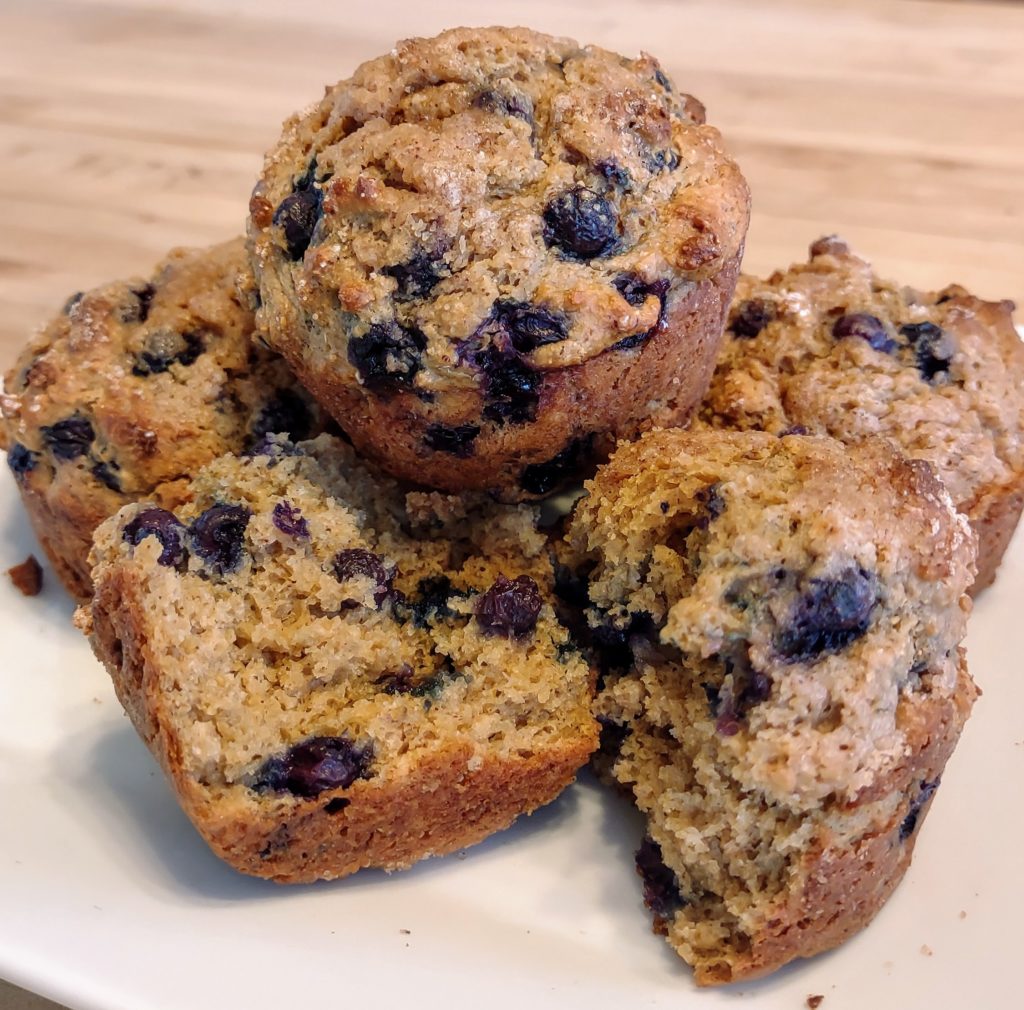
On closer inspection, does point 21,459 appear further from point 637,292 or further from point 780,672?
point 780,672

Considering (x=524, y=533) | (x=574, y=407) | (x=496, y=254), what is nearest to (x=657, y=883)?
(x=524, y=533)

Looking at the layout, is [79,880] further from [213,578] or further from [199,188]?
[199,188]

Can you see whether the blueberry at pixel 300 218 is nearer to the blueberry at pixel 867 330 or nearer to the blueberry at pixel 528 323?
the blueberry at pixel 528 323

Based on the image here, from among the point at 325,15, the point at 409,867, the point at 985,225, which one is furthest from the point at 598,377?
the point at 325,15

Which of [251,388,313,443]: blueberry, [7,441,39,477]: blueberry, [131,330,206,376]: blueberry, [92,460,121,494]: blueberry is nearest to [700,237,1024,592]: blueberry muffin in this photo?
[251,388,313,443]: blueberry

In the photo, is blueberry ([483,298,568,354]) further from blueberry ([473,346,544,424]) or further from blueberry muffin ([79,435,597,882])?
blueberry muffin ([79,435,597,882])

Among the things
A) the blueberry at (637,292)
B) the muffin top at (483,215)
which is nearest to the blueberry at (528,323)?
the muffin top at (483,215)
